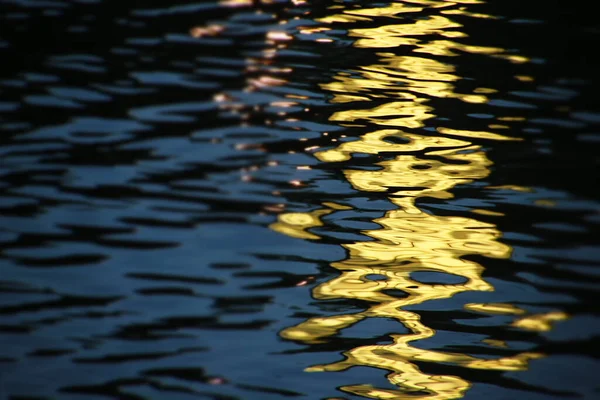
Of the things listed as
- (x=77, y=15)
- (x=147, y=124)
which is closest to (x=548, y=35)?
(x=147, y=124)

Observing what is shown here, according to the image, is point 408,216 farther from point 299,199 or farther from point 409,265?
point 299,199

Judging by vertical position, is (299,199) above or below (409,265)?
above

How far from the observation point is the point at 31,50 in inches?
71.7

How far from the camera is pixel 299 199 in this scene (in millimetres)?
1587

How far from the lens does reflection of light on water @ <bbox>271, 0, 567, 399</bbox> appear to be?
1406 millimetres

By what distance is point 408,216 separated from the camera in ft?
5.17

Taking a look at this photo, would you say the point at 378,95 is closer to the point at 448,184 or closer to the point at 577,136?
the point at 448,184

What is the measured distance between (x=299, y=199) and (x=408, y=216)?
237mm

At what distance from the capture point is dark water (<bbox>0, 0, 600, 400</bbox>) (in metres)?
1.38

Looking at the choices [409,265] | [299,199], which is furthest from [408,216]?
[299,199]

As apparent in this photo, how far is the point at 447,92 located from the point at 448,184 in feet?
0.85

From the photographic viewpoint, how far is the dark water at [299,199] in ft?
4.53

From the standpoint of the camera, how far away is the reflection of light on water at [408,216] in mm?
1406

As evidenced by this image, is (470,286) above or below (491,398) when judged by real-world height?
above
